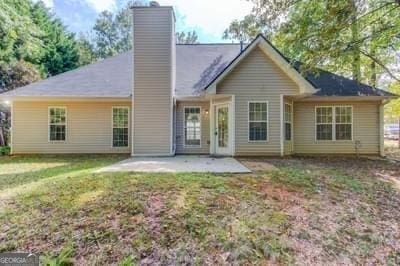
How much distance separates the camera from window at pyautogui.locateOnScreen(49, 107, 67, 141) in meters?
14.5

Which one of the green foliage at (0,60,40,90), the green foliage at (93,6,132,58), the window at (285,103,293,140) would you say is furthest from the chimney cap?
the green foliage at (93,6,132,58)

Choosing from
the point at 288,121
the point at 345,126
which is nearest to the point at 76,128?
the point at 288,121

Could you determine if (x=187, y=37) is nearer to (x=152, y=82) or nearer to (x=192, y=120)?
(x=192, y=120)

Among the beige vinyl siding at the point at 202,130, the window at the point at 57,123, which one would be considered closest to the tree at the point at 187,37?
the beige vinyl siding at the point at 202,130

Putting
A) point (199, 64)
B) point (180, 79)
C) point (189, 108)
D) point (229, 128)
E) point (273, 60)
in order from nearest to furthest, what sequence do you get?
point (273, 60) → point (229, 128) → point (189, 108) → point (180, 79) → point (199, 64)

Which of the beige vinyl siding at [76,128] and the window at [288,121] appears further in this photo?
the beige vinyl siding at [76,128]

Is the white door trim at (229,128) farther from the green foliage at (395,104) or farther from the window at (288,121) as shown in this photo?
the green foliage at (395,104)

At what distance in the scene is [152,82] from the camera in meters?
13.0

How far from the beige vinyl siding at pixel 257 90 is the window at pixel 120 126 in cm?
487

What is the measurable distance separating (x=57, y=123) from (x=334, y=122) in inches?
506

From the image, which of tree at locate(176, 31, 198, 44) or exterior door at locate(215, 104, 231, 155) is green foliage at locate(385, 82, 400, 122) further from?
tree at locate(176, 31, 198, 44)

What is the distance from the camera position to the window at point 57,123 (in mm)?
14500

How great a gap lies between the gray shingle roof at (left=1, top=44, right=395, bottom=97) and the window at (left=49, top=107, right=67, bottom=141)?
1081mm

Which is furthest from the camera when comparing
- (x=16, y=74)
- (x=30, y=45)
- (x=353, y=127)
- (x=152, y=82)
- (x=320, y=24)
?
(x=16, y=74)
